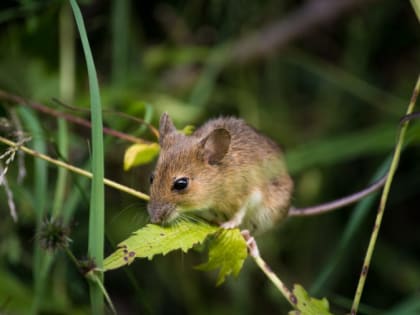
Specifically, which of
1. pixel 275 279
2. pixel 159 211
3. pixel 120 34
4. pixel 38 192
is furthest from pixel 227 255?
pixel 120 34

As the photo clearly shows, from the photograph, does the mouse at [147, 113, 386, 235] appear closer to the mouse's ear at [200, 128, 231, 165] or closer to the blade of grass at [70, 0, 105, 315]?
the mouse's ear at [200, 128, 231, 165]

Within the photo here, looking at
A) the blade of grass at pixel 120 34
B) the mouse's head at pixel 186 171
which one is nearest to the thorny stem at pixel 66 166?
the mouse's head at pixel 186 171

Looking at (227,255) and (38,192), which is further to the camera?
(38,192)

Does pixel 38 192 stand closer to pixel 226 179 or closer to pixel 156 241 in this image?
pixel 226 179

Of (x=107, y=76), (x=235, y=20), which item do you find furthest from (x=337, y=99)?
(x=107, y=76)

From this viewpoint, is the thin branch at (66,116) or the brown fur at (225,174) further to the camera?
the thin branch at (66,116)

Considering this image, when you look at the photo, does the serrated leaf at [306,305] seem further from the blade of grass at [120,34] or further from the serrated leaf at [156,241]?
the blade of grass at [120,34]

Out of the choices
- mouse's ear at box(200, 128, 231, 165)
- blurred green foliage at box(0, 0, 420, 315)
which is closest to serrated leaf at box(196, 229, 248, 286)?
mouse's ear at box(200, 128, 231, 165)
